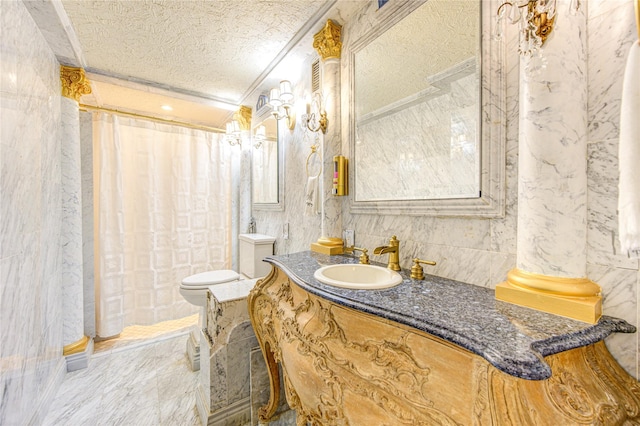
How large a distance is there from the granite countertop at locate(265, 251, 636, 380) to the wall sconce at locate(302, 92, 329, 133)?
44.8 inches

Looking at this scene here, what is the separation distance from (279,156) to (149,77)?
1.49m

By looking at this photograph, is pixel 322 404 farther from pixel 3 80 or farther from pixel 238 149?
pixel 238 149

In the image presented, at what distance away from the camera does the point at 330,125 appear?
1.75 meters

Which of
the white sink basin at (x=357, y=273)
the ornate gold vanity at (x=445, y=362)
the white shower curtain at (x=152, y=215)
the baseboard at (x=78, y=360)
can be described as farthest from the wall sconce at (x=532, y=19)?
the baseboard at (x=78, y=360)

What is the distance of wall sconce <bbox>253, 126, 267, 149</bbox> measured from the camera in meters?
2.80

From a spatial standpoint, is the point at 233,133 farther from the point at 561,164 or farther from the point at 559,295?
the point at 559,295

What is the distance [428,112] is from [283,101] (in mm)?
1240

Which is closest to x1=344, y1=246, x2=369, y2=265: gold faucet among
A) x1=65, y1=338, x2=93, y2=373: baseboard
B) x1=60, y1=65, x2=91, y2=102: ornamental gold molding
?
x1=65, y1=338, x2=93, y2=373: baseboard

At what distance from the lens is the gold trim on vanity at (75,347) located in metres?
2.05

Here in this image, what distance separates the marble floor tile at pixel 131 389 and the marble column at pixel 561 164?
1993mm

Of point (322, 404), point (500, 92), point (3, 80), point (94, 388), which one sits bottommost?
point (94, 388)

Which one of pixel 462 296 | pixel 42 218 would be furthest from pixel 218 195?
pixel 462 296

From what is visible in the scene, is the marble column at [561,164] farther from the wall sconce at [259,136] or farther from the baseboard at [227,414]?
the wall sconce at [259,136]

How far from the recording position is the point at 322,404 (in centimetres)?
95
